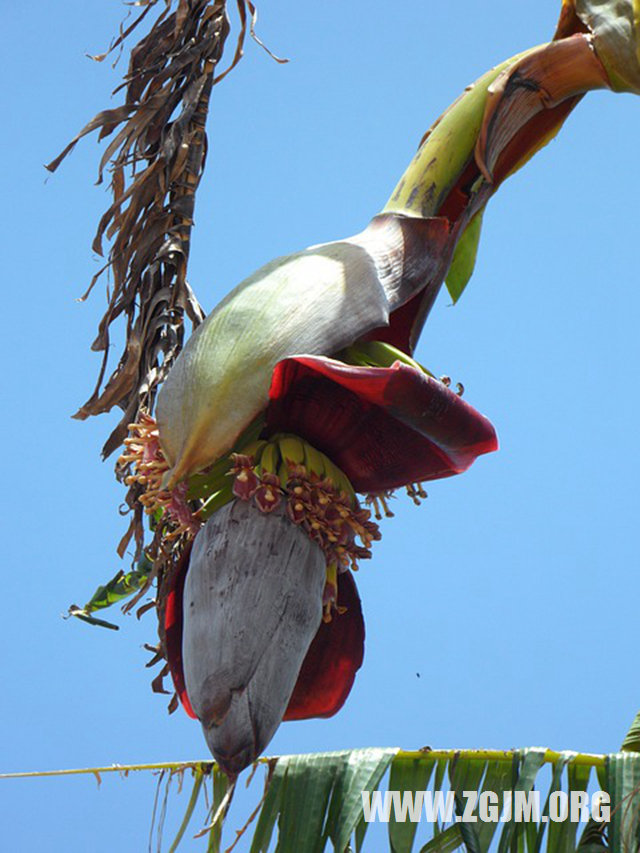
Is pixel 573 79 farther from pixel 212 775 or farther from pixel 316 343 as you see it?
pixel 212 775

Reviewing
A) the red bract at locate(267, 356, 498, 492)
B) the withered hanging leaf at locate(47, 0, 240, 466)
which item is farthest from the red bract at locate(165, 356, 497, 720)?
the withered hanging leaf at locate(47, 0, 240, 466)

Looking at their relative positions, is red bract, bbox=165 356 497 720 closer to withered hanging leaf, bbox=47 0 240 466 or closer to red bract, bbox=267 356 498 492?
red bract, bbox=267 356 498 492

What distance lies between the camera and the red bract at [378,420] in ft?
2.29

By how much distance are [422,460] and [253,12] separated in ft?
2.46

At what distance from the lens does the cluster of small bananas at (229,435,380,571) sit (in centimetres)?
75

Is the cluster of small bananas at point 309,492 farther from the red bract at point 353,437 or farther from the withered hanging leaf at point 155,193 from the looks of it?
the withered hanging leaf at point 155,193

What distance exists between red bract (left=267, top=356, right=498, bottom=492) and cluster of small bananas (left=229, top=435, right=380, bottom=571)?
0.01 m

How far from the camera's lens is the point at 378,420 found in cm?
76

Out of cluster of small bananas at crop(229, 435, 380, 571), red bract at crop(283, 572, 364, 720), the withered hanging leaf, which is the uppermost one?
the withered hanging leaf

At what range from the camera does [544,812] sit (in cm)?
104

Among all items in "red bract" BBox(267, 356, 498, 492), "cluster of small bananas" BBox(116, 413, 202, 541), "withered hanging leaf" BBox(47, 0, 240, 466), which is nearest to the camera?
"red bract" BBox(267, 356, 498, 492)

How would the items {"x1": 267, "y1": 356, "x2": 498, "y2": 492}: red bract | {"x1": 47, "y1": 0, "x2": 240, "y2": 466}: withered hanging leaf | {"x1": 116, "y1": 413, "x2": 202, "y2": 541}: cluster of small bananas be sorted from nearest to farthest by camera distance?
{"x1": 267, "y1": 356, "x2": 498, "y2": 492}: red bract
{"x1": 116, "y1": 413, "x2": 202, "y2": 541}: cluster of small bananas
{"x1": 47, "y1": 0, "x2": 240, "y2": 466}: withered hanging leaf

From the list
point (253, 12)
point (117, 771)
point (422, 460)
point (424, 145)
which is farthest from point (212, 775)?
point (253, 12)

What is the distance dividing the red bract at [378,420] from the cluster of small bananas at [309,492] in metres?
0.01
